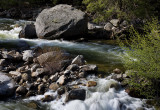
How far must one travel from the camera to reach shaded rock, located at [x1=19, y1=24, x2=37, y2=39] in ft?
53.0

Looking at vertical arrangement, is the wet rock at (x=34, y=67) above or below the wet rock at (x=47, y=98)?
above

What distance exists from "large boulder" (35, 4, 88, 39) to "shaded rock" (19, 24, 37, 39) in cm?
48

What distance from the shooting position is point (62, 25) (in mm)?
15688

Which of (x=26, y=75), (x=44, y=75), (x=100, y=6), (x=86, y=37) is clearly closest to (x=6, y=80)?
(x=26, y=75)

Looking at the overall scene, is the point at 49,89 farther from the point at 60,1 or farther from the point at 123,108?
the point at 60,1

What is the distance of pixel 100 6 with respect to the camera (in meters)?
16.7

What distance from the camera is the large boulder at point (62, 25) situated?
15719 mm

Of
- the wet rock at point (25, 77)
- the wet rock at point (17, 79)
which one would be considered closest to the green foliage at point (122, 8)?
the wet rock at point (25, 77)

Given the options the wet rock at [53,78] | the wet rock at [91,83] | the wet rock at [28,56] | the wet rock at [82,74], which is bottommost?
the wet rock at [91,83]

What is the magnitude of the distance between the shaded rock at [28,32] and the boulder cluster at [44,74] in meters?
5.80

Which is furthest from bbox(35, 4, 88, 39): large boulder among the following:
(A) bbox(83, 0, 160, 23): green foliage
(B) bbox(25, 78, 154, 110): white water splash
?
(B) bbox(25, 78, 154, 110): white water splash

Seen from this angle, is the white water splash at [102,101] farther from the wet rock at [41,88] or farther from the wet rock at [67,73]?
the wet rock at [67,73]

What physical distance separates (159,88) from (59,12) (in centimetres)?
1239

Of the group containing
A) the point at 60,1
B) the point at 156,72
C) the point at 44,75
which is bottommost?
the point at 44,75
